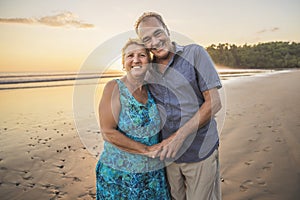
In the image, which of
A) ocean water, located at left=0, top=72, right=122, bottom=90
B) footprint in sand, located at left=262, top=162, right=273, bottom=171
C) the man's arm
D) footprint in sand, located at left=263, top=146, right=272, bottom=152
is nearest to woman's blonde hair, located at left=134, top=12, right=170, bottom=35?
the man's arm

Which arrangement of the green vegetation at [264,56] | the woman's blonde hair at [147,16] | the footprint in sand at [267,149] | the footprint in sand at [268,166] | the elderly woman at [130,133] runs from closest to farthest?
the elderly woman at [130,133] < the woman's blonde hair at [147,16] < the footprint in sand at [268,166] < the footprint in sand at [267,149] < the green vegetation at [264,56]

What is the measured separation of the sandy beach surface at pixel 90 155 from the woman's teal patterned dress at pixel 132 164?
5.02 ft

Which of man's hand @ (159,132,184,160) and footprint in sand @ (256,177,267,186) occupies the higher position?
man's hand @ (159,132,184,160)

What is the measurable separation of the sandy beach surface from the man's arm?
1.73 metres

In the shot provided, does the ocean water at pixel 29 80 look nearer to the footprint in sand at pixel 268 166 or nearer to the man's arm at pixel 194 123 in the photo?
the footprint in sand at pixel 268 166

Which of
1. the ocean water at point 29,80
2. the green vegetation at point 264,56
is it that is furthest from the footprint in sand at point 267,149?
the green vegetation at point 264,56

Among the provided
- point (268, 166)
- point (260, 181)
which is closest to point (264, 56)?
point (268, 166)

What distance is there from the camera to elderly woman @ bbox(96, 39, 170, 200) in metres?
1.87

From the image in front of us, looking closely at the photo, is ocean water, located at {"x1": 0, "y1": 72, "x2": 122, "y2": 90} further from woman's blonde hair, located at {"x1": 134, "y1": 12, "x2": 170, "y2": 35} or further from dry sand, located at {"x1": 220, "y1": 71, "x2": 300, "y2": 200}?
woman's blonde hair, located at {"x1": 134, "y1": 12, "x2": 170, "y2": 35}

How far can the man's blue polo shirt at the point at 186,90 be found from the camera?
1.88 meters

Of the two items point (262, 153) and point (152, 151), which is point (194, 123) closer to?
point (152, 151)

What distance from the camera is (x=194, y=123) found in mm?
1903

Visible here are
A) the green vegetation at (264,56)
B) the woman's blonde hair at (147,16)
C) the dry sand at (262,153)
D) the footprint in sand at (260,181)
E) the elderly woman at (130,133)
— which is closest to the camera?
the elderly woman at (130,133)

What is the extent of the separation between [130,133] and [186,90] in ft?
1.86
